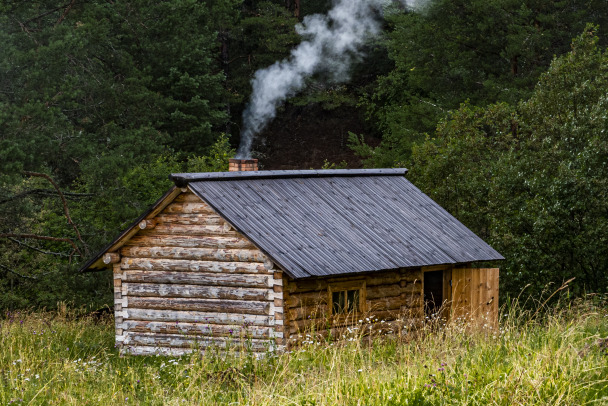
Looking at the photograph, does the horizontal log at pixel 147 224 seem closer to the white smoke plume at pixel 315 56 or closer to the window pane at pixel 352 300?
the window pane at pixel 352 300

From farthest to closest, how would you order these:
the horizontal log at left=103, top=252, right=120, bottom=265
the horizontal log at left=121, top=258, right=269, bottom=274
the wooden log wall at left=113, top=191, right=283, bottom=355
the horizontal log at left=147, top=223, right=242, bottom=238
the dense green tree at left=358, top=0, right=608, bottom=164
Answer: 1. the dense green tree at left=358, top=0, right=608, bottom=164
2. the horizontal log at left=103, top=252, right=120, bottom=265
3. the horizontal log at left=147, top=223, right=242, bottom=238
4. the horizontal log at left=121, top=258, right=269, bottom=274
5. the wooden log wall at left=113, top=191, right=283, bottom=355

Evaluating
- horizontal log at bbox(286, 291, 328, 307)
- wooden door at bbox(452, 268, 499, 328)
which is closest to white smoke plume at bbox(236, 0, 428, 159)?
wooden door at bbox(452, 268, 499, 328)

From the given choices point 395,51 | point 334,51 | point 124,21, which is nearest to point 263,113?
point 334,51

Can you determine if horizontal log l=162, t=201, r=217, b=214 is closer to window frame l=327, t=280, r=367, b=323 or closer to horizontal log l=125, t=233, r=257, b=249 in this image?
horizontal log l=125, t=233, r=257, b=249

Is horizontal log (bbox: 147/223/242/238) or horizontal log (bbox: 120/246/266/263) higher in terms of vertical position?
horizontal log (bbox: 147/223/242/238)

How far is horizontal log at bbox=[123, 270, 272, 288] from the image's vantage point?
1391 cm

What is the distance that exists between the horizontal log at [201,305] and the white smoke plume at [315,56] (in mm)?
25696

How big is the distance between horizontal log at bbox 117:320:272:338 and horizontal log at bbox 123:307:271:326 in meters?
0.07

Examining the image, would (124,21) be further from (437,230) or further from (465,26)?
(437,230)

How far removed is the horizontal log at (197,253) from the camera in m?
14.0

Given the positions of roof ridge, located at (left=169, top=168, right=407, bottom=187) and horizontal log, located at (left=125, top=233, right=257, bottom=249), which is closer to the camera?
horizontal log, located at (left=125, top=233, right=257, bottom=249)

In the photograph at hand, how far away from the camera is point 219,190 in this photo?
14797 mm

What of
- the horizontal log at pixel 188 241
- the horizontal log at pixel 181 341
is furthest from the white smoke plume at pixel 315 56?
the horizontal log at pixel 181 341

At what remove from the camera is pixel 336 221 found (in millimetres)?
15469
